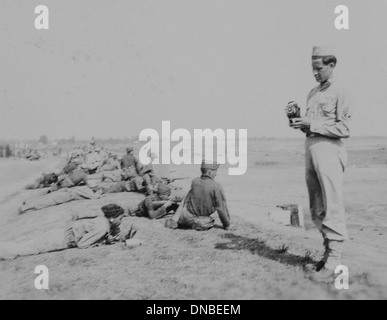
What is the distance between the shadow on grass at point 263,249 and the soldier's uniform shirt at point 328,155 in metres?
0.78

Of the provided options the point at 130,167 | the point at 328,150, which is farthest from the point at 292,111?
the point at 130,167

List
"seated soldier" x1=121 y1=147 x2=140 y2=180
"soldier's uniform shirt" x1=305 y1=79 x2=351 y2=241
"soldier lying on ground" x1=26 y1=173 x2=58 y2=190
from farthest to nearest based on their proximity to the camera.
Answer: "soldier lying on ground" x1=26 y1=173 x2=58 y2=190 < "seated soldier" x1=121 y1=147 x2=140 y2=180 < "soldier's uniform shirt" x1=305 y1=79 x2=351 y2=241

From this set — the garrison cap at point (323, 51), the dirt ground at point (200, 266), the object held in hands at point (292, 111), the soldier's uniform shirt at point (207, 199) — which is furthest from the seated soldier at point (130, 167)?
the garrison cap at point (323, 51)

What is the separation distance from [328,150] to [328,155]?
2.1 inches

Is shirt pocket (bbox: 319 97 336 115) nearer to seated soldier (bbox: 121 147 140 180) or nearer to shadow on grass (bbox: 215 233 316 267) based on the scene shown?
shadow on grass (bbox: 215 233 316 267)

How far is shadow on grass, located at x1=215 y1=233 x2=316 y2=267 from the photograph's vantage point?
4728mm

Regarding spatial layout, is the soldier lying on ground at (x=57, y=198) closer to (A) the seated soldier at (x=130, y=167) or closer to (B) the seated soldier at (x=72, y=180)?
(B) the seated soldier at (x=72, y=180)

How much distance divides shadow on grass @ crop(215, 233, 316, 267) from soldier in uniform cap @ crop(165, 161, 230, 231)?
0.39 m

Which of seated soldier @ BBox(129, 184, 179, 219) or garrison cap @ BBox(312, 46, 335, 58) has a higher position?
garrison cap @ BBox(312, 46, 335, 58)

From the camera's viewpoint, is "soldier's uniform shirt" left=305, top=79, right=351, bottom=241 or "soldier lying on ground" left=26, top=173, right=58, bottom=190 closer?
"soldier's uniform shirt" left=305, top=79, right=351, bottom=241

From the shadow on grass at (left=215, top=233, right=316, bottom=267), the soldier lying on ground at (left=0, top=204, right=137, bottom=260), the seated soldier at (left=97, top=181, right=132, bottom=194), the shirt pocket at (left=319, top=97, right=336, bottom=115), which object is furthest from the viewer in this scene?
the seated soldier at (left=97, top=181, right=132, bottom=194)

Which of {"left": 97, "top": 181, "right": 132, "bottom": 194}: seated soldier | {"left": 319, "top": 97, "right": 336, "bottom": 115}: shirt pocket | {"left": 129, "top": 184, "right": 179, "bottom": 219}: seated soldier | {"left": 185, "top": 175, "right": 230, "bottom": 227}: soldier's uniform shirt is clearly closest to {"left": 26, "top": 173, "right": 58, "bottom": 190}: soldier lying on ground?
{"left": 97, "top": 181, "right": 132, "bottom": 194}: seated soldier
